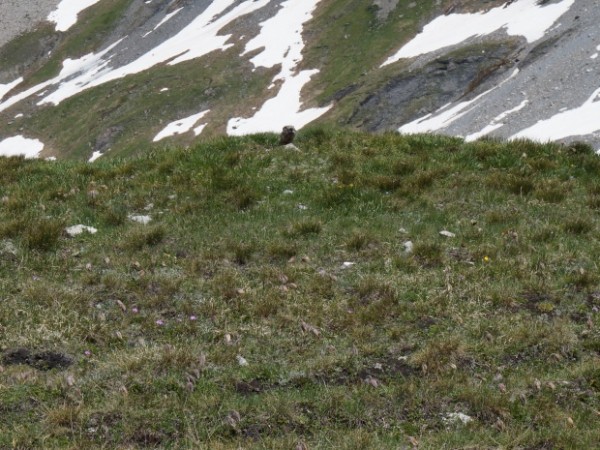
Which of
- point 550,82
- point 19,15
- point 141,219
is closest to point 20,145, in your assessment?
point 19,15

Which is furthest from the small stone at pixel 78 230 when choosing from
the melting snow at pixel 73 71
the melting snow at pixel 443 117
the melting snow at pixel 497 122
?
the melting snow at pixel 73 71

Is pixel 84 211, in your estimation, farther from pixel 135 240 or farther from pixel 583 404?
pixel 583 404

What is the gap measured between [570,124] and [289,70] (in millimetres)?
66892

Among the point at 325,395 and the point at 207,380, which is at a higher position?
the point at 207,380

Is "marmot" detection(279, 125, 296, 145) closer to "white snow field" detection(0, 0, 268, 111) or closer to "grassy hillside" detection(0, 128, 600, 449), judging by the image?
"grassy hillside" detection(0, 128, 600, 449)

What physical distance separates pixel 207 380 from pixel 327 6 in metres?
125

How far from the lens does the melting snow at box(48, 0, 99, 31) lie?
159 m

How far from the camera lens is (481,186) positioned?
40.3ft

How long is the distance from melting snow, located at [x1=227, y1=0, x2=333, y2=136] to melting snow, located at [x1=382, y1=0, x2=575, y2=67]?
16.0 meters

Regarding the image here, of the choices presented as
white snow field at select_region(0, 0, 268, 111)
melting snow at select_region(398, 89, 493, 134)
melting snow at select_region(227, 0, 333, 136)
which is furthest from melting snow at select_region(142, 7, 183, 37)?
melting snow at select_region(398, 89, 493, 134)

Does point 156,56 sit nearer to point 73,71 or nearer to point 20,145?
point 73,71

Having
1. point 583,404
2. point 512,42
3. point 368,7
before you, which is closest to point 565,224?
point 583,404

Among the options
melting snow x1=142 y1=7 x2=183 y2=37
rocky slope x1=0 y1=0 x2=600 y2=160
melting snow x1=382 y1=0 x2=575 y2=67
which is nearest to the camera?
rocky slope x1=0 y1=0 x2=600 y2=160

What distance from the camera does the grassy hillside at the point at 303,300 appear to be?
19.2 feet
